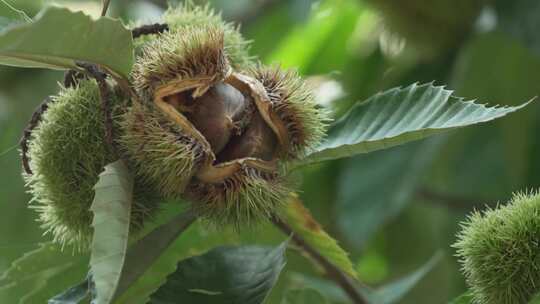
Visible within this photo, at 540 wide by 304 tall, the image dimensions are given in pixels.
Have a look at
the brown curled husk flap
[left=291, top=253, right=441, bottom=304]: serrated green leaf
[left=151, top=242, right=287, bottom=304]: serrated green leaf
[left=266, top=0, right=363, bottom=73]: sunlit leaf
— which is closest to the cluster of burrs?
the brown curled husk flap

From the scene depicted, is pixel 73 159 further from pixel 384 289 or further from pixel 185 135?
pixel 384 289

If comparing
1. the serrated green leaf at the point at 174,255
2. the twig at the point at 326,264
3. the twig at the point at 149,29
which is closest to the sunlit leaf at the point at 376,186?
the twig at the point at 326,264

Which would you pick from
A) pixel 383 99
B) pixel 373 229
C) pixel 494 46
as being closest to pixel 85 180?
pixel 383 99

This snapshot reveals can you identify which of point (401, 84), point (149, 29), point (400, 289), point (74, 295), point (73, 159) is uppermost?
point (401, 84)

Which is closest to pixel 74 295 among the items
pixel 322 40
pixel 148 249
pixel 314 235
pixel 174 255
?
pixel 148 249

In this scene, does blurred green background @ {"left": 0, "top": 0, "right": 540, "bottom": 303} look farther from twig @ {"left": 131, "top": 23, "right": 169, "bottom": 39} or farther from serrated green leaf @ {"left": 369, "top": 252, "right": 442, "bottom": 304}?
twig @ {"left": 131, "top": 23, "right": 169, "bottom": 39}

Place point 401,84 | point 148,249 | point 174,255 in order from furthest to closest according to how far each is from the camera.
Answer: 1. point 401,84
2. point 174,255
3. point 148,249

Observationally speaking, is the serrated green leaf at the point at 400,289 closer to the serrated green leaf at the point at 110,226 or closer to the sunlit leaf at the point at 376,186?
the sunlit leaf at the point at 376,186

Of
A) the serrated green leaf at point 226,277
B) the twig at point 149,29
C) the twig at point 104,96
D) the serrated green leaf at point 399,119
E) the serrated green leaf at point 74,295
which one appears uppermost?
the twig at point 149,29
